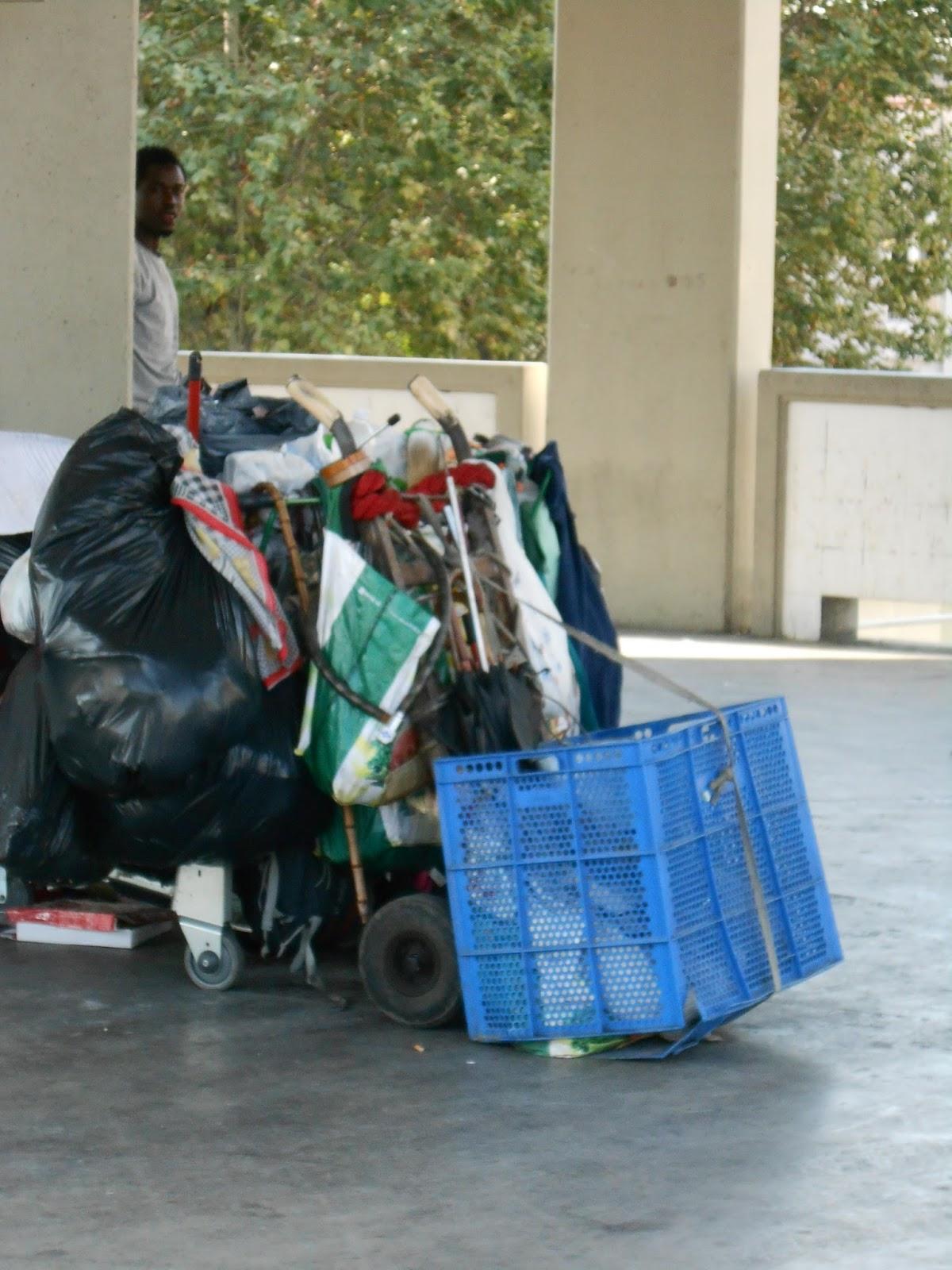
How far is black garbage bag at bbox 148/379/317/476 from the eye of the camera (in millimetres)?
6004

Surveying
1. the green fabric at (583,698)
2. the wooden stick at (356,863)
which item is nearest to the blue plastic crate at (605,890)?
the wooden stick at (356,863)

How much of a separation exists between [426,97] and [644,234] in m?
10.5

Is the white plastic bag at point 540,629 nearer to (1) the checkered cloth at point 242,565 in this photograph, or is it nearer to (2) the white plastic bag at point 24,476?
(1) the checkered cloth at point 242,565

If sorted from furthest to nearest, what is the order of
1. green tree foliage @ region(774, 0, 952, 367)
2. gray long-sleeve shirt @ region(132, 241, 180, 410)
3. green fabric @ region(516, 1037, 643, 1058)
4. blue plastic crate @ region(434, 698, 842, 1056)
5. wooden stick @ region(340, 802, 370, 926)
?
green tree foliage @ region(774, 0, 952, 367)
gray long-sleeve shirt @ region(132, 241, 180, 410)
wooden stick @ region(340, 802, 370, 926)
green fabric @ region(516, 1037, 643, 1058)
blue plastic crate @ region(434, 698, 842, 1056)

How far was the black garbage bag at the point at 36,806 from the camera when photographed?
5520 mm

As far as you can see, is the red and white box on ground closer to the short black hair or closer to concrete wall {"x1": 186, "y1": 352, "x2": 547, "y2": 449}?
the short black hair

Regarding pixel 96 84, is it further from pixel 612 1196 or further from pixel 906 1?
pixel 906 1

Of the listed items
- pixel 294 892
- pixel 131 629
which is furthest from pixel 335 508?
pixel 294 892

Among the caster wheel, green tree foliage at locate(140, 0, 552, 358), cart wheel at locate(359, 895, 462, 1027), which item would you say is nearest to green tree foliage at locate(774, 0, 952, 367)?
green tree foliage at locate(140, 0, 552, 358)

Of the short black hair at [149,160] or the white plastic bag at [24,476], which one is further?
the short black hair at [149,160]

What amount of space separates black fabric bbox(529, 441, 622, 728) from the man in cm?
243

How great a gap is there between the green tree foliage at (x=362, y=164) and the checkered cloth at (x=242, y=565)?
17096mm

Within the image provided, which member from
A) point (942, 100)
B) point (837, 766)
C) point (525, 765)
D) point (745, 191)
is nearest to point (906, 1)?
point (942, 100)

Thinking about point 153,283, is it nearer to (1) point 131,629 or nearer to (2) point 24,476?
(2) point 24,476
